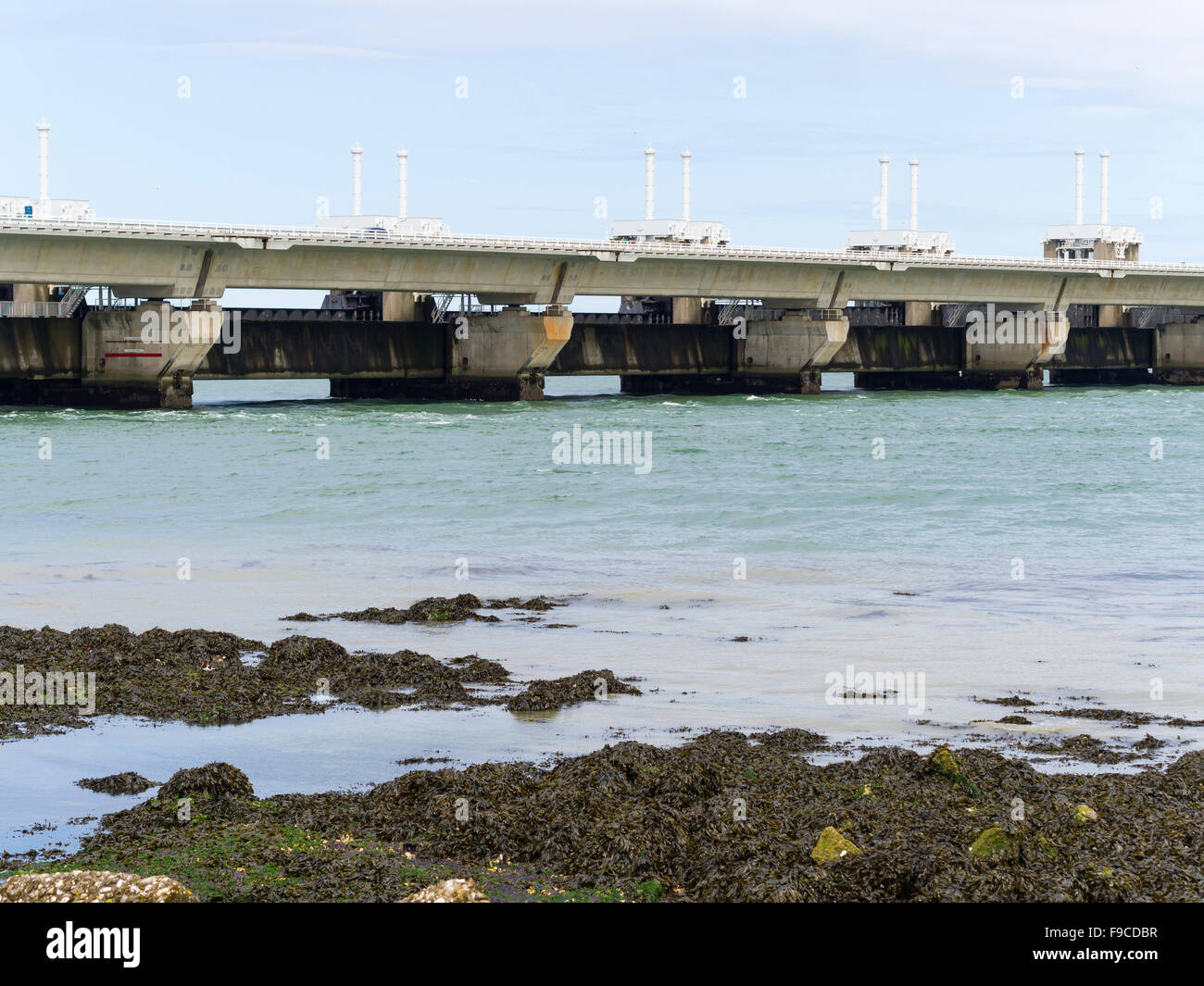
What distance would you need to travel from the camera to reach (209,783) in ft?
37.4

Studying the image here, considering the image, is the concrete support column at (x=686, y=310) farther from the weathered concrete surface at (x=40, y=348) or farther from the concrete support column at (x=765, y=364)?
the weathered concrete surface at (x=40, y=348)

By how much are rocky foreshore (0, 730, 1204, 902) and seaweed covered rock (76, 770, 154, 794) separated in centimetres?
47

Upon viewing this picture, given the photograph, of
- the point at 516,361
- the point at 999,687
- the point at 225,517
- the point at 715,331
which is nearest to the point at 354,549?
the point at 225,517

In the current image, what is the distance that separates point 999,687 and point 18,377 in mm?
60620

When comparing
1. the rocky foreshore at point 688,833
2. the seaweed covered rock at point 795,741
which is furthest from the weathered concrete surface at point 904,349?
the rocky foreshore at point 688,833

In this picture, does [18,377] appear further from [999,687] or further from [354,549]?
[999,687]

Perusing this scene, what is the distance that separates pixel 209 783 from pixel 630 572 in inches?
579

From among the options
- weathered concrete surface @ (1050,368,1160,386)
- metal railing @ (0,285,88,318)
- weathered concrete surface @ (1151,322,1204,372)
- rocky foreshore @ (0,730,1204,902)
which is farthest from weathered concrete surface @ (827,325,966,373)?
rocky foreshore @ (0,730,1204,902)

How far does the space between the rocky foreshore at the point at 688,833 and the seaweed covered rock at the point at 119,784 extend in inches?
18.4

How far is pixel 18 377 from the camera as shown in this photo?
69.1 metres

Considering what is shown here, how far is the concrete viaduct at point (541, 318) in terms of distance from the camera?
69500 mm

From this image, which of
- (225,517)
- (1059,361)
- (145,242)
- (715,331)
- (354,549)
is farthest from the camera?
(1059,361)

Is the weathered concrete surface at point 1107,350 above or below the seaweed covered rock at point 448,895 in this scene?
above

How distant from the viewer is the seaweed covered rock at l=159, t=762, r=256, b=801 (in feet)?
37.2
